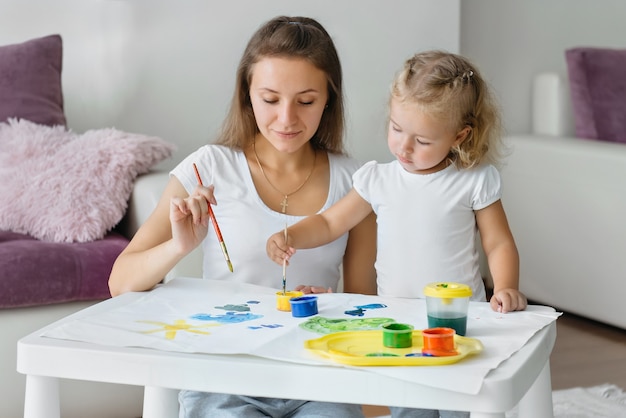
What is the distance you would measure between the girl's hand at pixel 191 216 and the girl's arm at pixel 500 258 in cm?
41

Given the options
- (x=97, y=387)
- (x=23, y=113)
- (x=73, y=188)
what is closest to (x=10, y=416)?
(x=97, y=387)

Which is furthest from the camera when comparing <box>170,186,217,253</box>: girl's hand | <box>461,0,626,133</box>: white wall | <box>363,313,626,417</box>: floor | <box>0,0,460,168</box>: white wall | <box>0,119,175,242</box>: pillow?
<box>461,0,626,133</box>: white wall

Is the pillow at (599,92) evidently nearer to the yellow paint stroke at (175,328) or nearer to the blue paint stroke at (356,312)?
the blue paint stroke at (356,312)

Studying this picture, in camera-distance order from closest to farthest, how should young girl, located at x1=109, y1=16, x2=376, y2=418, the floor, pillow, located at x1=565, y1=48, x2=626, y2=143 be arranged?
young girl, located at x1=109, y1=16, x2=376, y2=418 → the floor → pillow, located at x1=565, y1=48, x2=626, y2=143

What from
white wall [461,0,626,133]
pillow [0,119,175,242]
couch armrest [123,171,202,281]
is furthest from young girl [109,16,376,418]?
white wall [461,0,626,133]

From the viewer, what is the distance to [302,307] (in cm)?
130

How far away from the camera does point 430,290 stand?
1.21 metres

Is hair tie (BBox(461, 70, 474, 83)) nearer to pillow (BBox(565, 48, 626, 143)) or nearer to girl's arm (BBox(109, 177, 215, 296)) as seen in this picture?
girl's arm (BBox(109, 177, 215, 296))

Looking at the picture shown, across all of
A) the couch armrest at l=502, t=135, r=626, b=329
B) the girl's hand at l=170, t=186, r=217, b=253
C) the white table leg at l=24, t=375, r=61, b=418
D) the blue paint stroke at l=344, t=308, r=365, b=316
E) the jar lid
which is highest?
the girl's hand at l=170, t=186, r=217, b=253

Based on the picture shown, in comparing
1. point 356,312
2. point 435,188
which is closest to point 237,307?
point 356,312

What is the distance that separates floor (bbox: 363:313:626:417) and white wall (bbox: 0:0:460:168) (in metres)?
0.86

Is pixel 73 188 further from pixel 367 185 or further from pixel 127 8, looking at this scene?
pixel 367 185

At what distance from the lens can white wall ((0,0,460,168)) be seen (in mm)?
2912

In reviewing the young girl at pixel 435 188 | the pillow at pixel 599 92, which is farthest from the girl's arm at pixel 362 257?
the pillow at pixel 599 92
